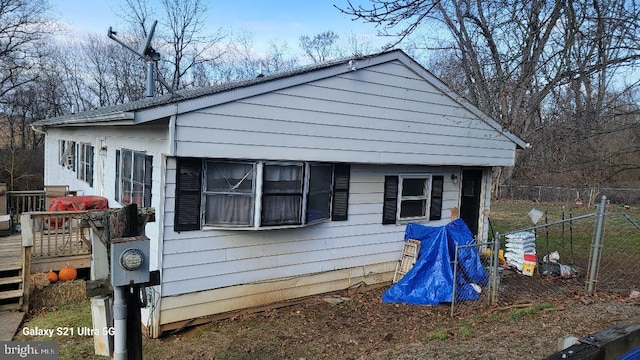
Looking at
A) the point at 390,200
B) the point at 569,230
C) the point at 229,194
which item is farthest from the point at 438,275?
the point at 569,230

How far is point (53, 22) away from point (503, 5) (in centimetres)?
3136

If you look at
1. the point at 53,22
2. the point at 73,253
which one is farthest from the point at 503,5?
the point at 53,22

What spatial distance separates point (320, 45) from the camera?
33969mm

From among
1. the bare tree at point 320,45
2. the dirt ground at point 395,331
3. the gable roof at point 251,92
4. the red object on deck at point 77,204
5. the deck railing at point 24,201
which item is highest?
the bare tree at point 320,45

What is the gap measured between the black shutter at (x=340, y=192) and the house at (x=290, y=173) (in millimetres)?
24

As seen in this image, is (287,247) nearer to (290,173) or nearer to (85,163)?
(290,173)

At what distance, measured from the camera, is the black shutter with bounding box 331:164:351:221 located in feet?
24.4

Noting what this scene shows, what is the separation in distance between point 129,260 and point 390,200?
632 centimetres

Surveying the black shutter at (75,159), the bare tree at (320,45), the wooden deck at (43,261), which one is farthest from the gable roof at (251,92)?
the bare tree at (320,45)

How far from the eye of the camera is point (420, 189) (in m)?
8.92

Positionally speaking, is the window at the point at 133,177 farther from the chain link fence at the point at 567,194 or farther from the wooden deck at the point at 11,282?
the chain link fence at the point at 567,194

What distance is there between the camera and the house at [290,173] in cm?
589

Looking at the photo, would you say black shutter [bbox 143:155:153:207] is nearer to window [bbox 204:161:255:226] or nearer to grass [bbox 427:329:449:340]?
window [bbox 204:161:255:226]

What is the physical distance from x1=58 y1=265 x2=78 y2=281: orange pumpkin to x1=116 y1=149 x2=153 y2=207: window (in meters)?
1.40
